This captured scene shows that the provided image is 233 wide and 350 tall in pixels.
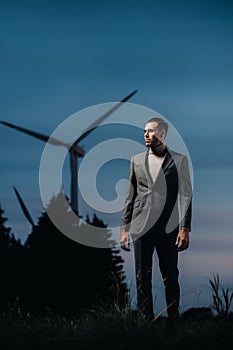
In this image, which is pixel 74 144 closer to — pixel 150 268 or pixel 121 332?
pixel 150 268

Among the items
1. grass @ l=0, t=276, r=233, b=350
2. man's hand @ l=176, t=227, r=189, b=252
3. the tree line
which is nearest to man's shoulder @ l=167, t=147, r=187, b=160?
man's hand @ l=176, t=227, r=189, b=252

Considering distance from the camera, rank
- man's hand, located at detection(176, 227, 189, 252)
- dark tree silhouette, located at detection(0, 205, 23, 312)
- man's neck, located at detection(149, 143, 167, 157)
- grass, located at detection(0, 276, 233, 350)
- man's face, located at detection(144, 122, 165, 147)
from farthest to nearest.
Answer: dark tree silhouette, located at detection(0, 205, 23, 312)
man's neck, located at detection(149, 143, 167, 157)
man's face, located at detection(144, 122, 165, 147)
man's hand, located at detection(176, 227, 189, 252)
grass, located at detection(0, 276, 233, 350)

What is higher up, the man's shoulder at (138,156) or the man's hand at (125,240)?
the man's shoulder at (138,156)

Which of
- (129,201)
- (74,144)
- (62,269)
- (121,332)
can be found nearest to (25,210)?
(74,144)

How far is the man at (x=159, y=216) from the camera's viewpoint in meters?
8.61

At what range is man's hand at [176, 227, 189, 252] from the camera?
338 inches

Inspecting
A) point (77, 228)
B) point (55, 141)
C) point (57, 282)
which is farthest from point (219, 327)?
point (55, 141)

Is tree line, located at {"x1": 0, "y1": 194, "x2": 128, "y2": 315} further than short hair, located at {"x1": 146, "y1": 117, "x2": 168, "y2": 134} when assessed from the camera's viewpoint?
Yes

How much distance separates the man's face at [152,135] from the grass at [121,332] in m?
2.03

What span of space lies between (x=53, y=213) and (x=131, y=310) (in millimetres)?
17835

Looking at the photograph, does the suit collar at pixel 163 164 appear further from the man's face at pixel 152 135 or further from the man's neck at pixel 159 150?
the man's face at pixel 152 135

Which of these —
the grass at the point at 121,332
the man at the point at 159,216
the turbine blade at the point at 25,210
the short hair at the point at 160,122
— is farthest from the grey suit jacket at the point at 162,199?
the turbine blade at the point at 25,210

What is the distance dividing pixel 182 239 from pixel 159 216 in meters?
0.41

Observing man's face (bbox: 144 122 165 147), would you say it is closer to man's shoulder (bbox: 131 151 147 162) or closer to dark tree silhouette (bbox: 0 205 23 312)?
man's shoulder (bbox: 131 151 147 162)
